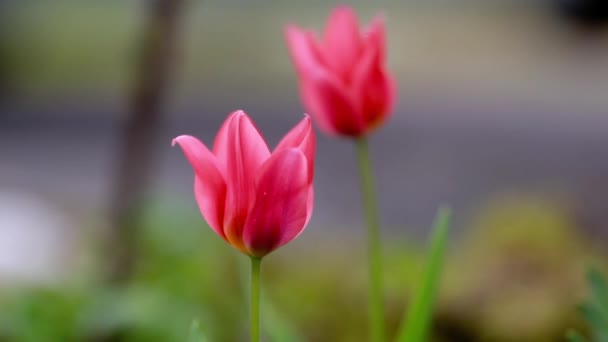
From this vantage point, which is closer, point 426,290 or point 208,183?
point 208,183

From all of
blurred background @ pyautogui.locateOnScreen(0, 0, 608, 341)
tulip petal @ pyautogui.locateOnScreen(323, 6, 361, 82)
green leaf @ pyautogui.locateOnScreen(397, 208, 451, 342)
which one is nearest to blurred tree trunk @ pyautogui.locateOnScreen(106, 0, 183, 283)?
blurred background @ pyautogui.locateOnScreen(0, 0, 608, 341)

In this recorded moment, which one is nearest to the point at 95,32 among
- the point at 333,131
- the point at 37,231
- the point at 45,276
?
the point at 37,231

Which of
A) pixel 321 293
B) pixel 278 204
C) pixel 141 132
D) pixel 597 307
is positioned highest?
pixel 141 132

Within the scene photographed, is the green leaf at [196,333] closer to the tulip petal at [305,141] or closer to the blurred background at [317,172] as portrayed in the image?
the tulip petal at [305,141]

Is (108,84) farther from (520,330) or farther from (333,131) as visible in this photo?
(333,131)

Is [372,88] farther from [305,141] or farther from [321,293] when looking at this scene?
[321,293]

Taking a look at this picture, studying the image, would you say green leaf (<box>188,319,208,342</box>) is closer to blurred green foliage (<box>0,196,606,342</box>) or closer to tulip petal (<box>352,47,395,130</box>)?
tulip petal (<box>352,47,395,130</box>)

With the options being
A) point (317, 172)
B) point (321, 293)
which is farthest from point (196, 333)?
point (317, 172)
